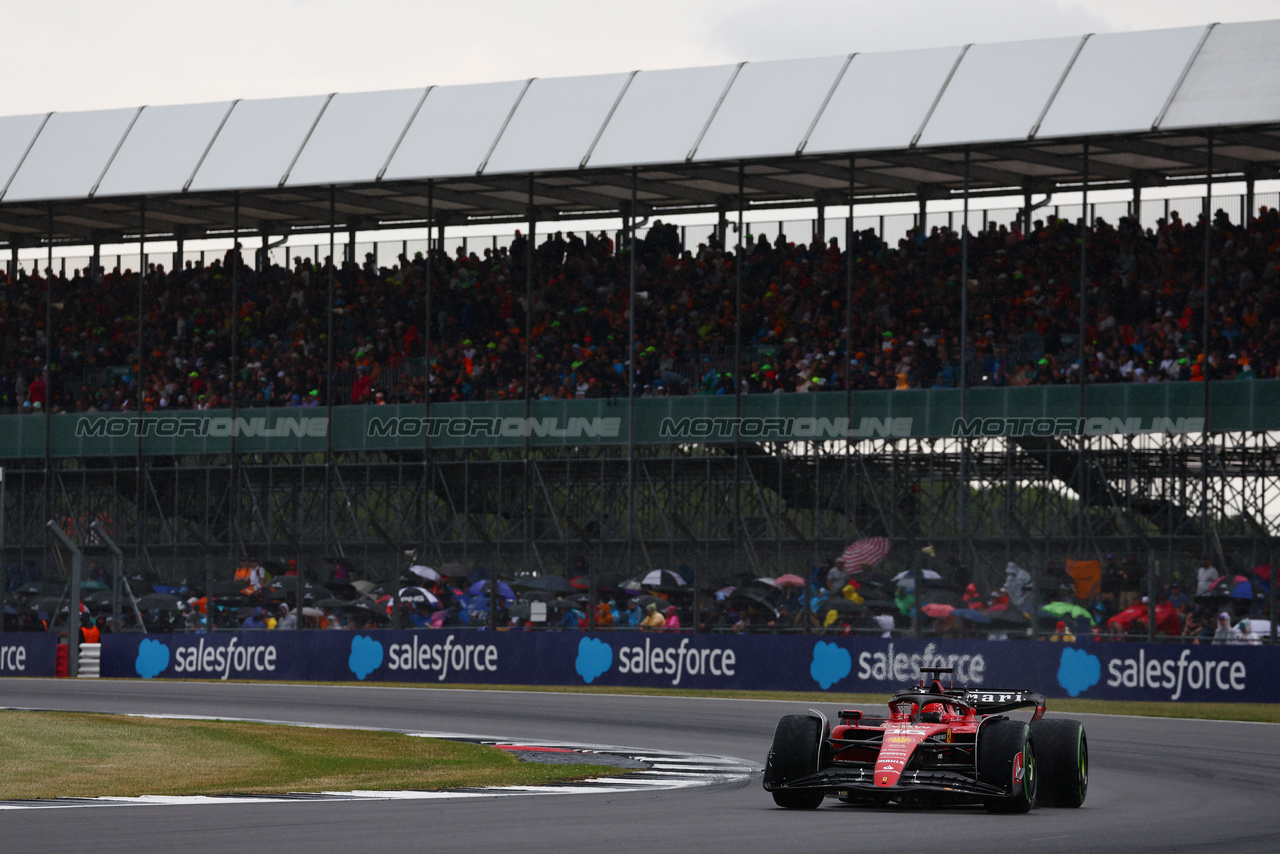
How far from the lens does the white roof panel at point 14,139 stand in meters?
35.8

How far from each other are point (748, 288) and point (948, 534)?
22.0 ft

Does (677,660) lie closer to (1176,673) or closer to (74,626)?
(1176,673)

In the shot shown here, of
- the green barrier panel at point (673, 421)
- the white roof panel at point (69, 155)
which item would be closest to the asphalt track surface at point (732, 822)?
the green barrier panel at point (673, 421)

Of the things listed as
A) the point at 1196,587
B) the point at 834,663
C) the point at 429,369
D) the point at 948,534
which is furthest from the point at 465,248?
the point at 1196,587

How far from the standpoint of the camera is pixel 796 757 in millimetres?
11570

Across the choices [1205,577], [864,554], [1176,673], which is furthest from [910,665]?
[1205,577]

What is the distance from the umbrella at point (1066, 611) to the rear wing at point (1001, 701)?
12.9m

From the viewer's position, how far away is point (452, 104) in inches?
1286

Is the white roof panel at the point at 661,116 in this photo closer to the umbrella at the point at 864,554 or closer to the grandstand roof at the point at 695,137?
the grandstand roof at the point at 695,137

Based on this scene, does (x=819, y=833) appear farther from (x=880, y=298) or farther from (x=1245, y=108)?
(x=880, y=298)

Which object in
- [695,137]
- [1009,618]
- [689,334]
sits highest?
[695,137]

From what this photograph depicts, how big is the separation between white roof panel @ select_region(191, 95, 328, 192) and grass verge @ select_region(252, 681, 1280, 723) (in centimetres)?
994

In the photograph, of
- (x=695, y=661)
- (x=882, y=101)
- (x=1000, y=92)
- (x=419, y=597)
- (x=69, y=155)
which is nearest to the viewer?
(x=695, y=661)

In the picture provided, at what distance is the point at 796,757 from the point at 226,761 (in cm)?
562
